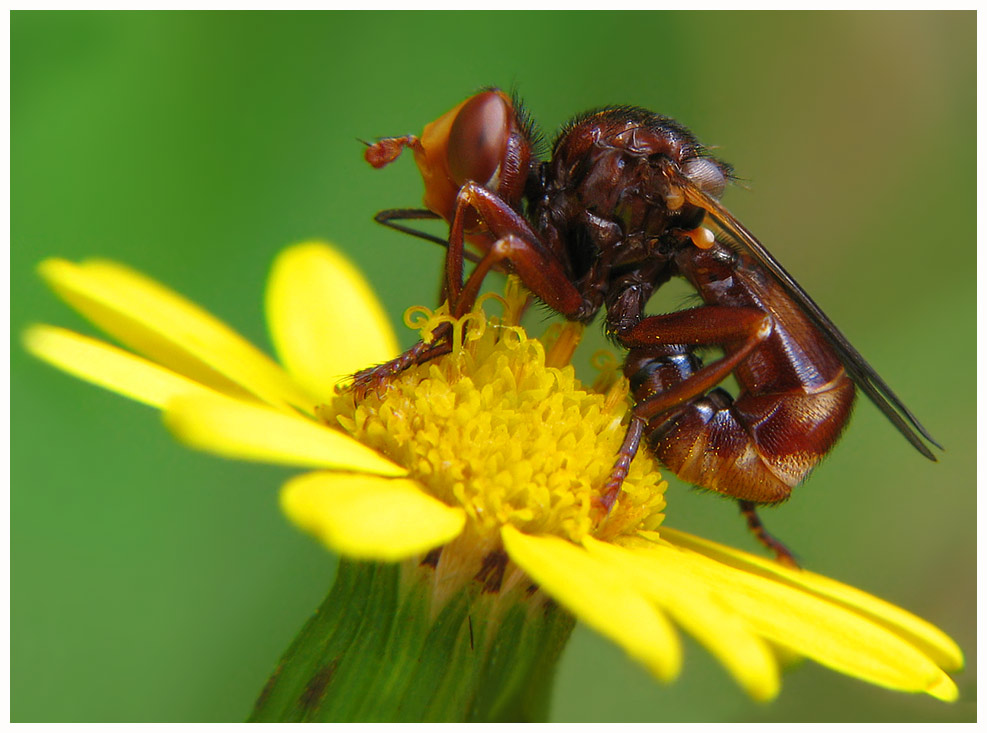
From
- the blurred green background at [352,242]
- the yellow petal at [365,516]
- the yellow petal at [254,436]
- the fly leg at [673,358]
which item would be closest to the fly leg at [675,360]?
the fly leg at [673,358]

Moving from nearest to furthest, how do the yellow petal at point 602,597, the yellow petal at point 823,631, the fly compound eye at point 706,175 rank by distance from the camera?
the yellow petal at point 602,597, the yellow petal at point 823,631, the fly compound eye at point 706,175

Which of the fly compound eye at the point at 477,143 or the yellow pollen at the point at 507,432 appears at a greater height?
the fly compound eye at the point at 477,143

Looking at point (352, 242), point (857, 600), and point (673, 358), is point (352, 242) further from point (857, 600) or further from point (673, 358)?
point (857, 600)

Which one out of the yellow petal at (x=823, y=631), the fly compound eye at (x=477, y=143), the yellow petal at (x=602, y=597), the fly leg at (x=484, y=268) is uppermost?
the fly compound eye at (x=477, y=143)

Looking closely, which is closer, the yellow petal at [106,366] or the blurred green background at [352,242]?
the yellow petal at [106,366]

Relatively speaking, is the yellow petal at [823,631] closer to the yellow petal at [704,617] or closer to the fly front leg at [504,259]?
the yellow petal at [704,617]

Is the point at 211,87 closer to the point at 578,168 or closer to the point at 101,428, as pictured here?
the point at 101,428
